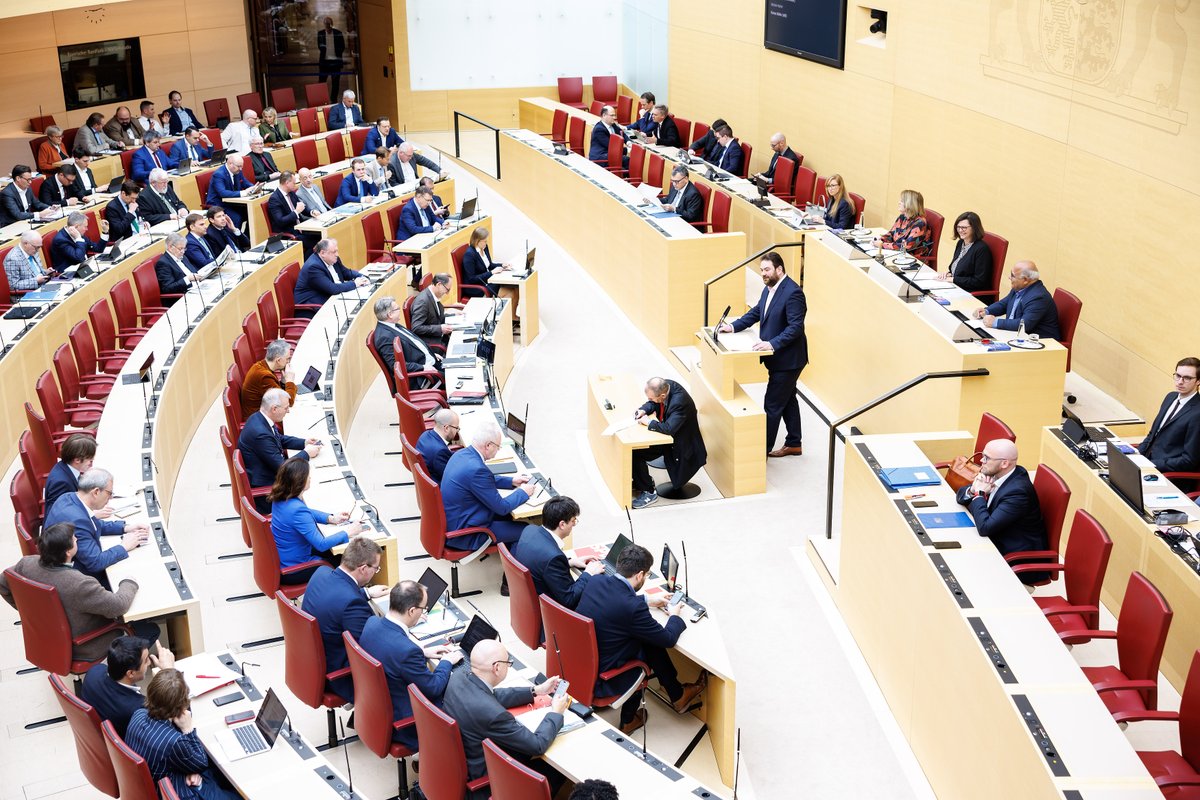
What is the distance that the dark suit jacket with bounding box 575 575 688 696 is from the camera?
243 inches

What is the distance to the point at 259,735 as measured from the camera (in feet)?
17.7

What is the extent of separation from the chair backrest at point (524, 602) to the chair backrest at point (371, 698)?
1.01 meters

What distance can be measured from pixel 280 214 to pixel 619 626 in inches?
360

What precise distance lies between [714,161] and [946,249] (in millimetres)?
4418

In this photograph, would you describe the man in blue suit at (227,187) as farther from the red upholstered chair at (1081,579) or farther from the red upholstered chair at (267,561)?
the red upholstered chair at (1081,579)

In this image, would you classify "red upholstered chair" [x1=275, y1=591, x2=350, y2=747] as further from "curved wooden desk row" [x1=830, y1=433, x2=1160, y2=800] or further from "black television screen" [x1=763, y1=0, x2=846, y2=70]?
"black television screen" [x1=763, y1=0, x2=846, y2=70]

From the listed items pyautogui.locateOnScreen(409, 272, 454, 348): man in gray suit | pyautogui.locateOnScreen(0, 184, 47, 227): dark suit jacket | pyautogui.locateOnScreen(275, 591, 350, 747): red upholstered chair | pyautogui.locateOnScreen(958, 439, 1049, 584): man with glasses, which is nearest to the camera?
pyautogui.locateOnScreen(275, 591, 350, 747): red upholstered chair

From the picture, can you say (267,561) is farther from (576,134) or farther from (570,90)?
(570,90)

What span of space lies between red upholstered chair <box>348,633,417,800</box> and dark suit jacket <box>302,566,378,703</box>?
0.52ft

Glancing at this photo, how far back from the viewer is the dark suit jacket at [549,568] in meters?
6.57

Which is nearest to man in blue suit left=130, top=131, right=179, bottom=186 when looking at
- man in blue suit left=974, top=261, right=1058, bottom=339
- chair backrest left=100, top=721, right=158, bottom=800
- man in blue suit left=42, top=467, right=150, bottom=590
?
man in blue suit left=42, top=467, right=150, bottom=590

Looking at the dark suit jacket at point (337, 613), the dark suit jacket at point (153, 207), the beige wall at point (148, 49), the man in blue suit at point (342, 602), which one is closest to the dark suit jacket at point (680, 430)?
the man in blue suit at point (342, 602)

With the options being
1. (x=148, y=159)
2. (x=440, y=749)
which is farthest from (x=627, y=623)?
(x=148, y=159)

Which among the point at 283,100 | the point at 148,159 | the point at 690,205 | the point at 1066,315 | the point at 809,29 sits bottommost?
the point at 1066,315
